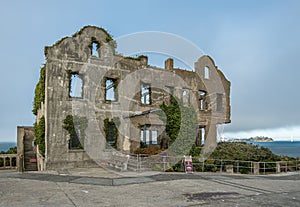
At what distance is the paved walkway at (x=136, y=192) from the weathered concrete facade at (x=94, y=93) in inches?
196

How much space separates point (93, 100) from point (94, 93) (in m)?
0.51

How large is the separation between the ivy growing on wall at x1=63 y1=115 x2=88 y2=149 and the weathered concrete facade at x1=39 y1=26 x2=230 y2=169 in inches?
8.1

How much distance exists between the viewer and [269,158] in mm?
17109

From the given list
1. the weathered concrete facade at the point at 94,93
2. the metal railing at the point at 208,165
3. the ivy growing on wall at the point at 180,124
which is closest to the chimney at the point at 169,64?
the weathered concrete facade at the point at 94,93

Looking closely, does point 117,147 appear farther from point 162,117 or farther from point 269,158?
point 269,158

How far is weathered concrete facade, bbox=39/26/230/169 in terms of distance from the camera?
52.7ft

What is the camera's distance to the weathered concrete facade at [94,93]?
16062 mm

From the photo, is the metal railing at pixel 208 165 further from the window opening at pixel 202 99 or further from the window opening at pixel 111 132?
the window opening at pixel 202 99

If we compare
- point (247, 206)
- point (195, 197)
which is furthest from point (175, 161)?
point (247, 206)

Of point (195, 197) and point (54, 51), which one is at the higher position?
point (54, 51)

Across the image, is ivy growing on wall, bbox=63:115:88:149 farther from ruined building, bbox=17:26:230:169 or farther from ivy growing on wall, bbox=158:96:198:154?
ivy growing on wall, bbox=158:96:198:154

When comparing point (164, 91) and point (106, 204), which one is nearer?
point (106, 204)

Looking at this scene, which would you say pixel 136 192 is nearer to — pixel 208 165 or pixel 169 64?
pixel 208 165

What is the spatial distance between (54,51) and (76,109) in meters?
4.14
